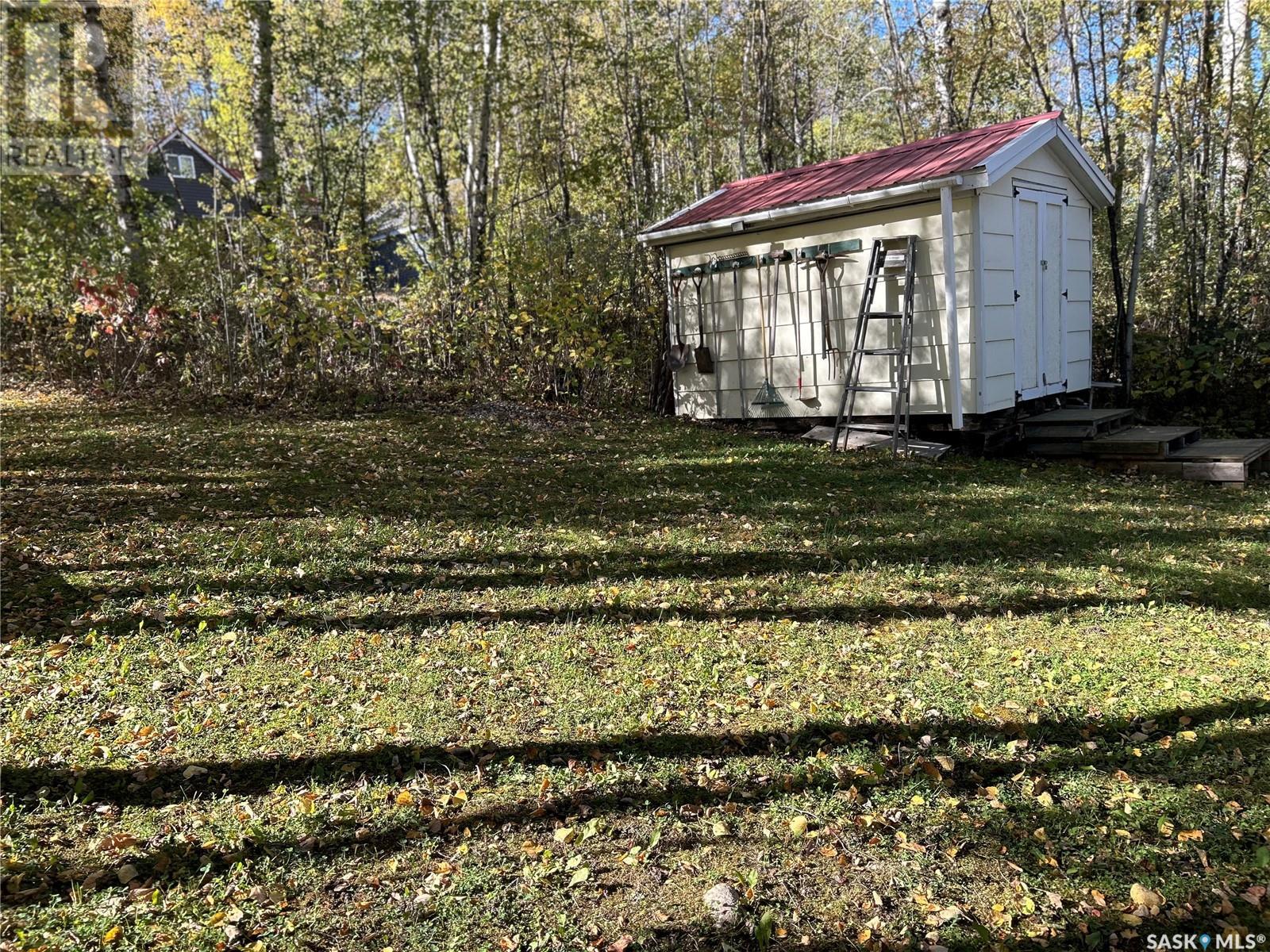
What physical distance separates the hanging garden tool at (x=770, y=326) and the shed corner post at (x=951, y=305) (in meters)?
1.86

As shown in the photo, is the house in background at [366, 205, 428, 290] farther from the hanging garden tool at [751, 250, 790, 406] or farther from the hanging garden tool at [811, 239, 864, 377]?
the hanging garden tool at [811, 239, 864, 377]

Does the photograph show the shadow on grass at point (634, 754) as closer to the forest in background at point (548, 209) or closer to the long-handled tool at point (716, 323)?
the long-handled tool at point (716, 323)

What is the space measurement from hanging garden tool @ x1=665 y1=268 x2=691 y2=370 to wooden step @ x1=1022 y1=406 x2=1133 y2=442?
12.9ft

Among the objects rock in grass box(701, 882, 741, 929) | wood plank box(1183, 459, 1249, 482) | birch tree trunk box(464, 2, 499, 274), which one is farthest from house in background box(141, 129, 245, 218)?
wood plank box(1183, 459, 1249, 482)

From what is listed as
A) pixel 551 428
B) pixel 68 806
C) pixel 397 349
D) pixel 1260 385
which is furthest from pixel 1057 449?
pixel 68 806

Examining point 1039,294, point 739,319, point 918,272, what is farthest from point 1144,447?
point 739,319

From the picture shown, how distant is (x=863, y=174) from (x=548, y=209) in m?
8.08

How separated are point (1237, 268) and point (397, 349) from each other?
10045 mm

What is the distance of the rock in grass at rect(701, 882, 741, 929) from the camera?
8.52ft

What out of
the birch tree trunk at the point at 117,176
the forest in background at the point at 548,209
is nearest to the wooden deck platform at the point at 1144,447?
the forest in background at the point at 548,209

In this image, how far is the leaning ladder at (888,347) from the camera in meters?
8.34

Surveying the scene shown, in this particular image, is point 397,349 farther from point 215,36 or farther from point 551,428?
point 215,36

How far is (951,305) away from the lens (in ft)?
27.2

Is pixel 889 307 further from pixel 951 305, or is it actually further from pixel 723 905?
pixel 723 905
